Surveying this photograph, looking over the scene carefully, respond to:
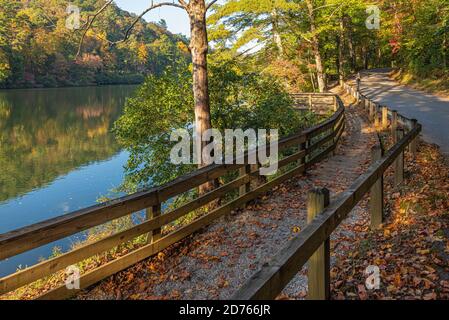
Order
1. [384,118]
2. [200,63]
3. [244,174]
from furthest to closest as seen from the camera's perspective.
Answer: [384,118] < [200,63] < [244,174]

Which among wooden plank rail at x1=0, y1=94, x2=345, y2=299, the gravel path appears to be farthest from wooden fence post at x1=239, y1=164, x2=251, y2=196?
the gravel path

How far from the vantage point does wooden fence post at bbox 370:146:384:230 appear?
5.62 metres

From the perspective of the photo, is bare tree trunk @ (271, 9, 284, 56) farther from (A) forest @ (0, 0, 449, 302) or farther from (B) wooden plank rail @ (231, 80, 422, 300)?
(B) wooden plank rail @ (231, 80, 422, 300)

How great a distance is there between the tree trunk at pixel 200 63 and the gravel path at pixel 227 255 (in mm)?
1752

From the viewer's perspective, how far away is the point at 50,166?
84.3 ft

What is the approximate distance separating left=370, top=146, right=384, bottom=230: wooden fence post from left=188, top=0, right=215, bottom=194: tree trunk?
3.78m

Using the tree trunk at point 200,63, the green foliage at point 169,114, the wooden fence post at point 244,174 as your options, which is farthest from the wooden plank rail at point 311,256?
the green foliage at point 169,114

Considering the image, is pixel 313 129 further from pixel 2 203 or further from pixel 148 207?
pixel 2 203

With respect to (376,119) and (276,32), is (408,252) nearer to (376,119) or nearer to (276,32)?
(376,119)

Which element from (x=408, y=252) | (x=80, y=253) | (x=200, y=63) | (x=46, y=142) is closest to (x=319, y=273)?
(x=408, y=252)

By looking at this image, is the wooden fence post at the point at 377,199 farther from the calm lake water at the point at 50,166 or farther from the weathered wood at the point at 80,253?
the calm lake water at the point at 50,166

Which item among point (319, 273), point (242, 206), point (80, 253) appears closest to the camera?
point (319, 273)

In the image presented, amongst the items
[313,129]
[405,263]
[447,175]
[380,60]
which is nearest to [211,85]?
[313,129]

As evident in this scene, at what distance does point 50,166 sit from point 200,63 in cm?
2077
